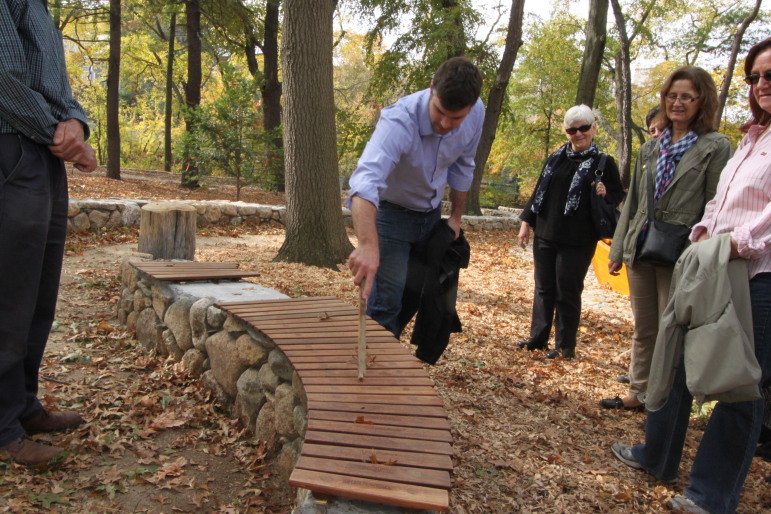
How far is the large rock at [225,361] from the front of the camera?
11.1 feet

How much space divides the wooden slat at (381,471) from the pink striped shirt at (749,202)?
1441 mm

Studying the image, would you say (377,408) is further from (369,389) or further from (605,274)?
(605,274)

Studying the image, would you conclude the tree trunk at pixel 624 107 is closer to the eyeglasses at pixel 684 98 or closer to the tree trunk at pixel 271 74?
the tree trunk at pixel 271 74

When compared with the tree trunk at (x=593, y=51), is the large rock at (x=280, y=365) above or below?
below

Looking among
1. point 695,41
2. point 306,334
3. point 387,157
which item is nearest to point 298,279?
point 306,334

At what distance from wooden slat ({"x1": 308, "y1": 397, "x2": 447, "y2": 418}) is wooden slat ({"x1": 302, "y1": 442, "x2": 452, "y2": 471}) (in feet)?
0.83

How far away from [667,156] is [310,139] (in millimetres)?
4359

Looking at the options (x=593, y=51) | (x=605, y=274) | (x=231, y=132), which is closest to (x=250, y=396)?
(x=605, y=274)

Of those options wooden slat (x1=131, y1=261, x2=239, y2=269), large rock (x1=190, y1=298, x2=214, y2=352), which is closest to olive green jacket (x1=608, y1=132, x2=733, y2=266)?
large rock (x1=190, y1=298, x2=214, y2=352)

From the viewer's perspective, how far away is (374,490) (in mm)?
1714

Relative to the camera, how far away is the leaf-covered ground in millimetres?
2596

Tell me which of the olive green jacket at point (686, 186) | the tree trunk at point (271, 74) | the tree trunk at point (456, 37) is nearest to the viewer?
the olive green jacket at point (686, 186)

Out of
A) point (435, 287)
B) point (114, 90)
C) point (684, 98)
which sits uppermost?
point (114, 90)

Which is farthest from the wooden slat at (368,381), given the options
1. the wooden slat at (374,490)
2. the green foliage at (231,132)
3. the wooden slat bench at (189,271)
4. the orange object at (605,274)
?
the green foliage at (231,132)
